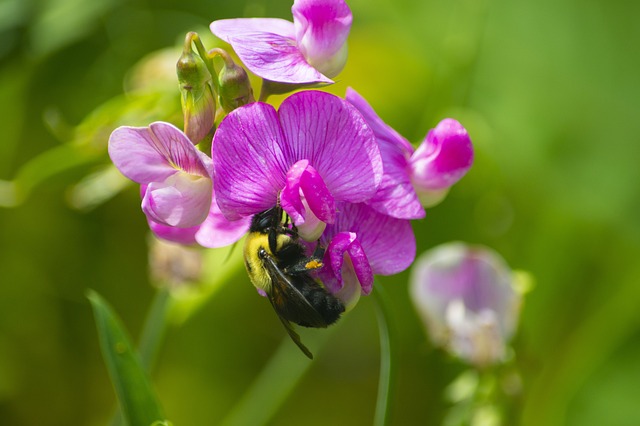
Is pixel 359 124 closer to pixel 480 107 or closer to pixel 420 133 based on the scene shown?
pixel 420 133

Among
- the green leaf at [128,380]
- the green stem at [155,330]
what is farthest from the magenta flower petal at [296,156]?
the green stem at [155,330]

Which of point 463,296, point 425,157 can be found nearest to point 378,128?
point 425,157

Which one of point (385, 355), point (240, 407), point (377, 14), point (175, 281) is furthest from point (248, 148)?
point (377, 14)

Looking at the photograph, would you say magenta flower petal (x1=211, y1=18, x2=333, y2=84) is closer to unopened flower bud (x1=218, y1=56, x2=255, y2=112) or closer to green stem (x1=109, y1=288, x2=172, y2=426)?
unopened flower bud (x1=218, y1=56, x2=255, y2=112)

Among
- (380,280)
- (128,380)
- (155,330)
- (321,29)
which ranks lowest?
(380,280)

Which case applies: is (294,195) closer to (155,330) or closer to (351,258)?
(351,258)

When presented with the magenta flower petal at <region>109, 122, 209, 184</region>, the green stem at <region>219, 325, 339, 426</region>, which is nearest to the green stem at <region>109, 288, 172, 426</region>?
the green stem at <region>219, 325, 339, 426</region>
